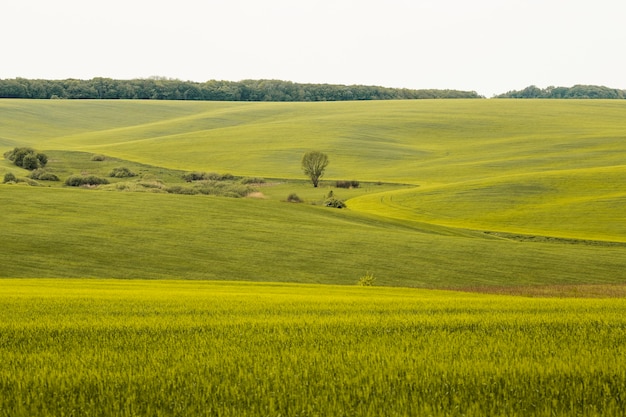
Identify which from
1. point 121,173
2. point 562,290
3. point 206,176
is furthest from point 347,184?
point 562,290

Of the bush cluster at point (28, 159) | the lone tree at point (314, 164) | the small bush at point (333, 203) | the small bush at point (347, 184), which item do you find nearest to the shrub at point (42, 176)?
the bush cluster at point (28, 159)

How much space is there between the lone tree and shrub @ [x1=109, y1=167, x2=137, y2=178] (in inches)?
844

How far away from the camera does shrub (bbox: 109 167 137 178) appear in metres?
89.1

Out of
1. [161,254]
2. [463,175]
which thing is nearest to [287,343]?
[161,254]

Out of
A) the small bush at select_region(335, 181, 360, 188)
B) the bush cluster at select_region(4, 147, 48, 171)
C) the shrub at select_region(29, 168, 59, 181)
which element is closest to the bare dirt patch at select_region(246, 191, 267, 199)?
the small bush at select_region(335, 181, 360, 188)

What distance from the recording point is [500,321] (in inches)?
433

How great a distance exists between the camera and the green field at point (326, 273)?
21.2ft

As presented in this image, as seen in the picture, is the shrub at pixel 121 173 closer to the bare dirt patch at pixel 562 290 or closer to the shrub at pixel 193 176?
the shrub at pixel 193 176

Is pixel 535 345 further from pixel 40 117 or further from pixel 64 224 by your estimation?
pixel 40 117

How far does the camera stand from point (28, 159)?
8781cm

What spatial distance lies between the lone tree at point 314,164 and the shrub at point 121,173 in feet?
70.3

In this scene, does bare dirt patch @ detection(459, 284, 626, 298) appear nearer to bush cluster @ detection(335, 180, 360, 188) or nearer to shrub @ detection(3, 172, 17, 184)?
bush cluster @ detection(335, 180, 360, 188)

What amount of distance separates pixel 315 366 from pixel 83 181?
Result: 7537cm

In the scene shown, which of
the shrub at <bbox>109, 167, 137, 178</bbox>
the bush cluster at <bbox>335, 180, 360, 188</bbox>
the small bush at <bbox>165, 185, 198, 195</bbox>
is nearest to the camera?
the small bush at <bbox>165, 185, 198, 195</bbox>
